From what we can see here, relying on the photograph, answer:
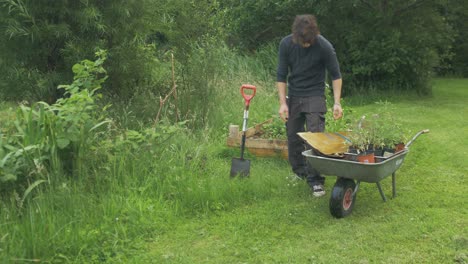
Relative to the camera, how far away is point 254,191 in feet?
16.6

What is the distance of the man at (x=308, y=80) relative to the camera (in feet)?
16.4

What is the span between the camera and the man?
501 cm

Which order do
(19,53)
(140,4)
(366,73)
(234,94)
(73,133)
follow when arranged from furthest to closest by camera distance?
(366,73) → (234,94) → (140,4) → (19,53) → (73,133)

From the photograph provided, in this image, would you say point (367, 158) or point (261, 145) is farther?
point (261, 145)

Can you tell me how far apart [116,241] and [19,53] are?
3.74 m

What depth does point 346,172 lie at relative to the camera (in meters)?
4.41

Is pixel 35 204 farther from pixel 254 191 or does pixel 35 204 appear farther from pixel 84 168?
pixel 254 191

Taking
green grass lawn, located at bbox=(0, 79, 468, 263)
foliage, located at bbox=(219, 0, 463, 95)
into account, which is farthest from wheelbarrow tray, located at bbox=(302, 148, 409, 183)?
foliage, located at bbox=(219, 0, 463, 95)

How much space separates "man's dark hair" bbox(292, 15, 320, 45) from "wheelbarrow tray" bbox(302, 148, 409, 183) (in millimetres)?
1085

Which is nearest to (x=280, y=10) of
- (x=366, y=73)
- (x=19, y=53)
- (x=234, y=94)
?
(x=366, y=73)

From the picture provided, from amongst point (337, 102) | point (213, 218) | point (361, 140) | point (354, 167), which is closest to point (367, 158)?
point (354, 167)

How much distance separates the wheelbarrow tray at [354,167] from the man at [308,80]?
1.96 feet

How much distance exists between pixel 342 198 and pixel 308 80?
1.26 meters

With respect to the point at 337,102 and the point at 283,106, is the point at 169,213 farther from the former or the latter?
the point at 337,102
